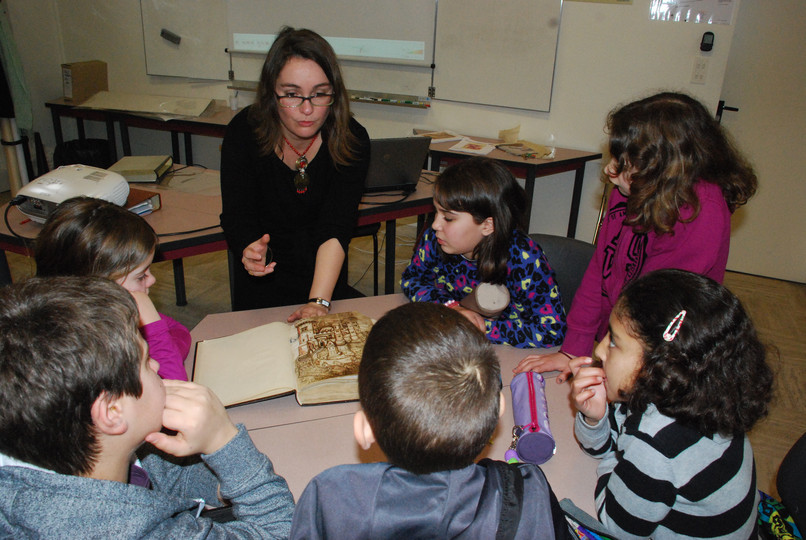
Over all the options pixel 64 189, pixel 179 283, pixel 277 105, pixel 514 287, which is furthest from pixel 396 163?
pixel 179 283

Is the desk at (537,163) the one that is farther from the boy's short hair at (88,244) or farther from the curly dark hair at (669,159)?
the boy's short hair at (88,244)

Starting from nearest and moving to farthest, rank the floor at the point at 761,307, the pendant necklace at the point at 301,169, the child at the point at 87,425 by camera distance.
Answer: the child at the point at 87,425
the pendant necklace at the point at 301,169
the floor at the point at 761,307

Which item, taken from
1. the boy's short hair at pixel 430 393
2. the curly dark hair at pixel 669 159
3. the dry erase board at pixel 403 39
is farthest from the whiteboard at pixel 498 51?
the boy's short hair at pixel 430 393

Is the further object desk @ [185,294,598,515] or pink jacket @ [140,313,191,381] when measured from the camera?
pink jacket @ [140,313,191,381]

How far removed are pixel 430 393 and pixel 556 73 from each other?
11.6ft

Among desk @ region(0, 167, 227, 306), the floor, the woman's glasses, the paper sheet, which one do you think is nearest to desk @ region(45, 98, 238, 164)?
the paper sheet

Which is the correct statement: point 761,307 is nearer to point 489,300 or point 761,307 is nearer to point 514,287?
point 514,287

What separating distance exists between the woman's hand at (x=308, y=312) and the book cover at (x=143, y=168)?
4.44ft

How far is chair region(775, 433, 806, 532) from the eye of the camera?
0.99 metres

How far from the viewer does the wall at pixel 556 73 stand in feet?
11.1

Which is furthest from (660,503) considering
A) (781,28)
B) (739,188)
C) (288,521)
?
(781,28)

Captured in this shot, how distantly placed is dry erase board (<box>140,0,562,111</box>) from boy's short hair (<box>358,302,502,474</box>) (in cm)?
344

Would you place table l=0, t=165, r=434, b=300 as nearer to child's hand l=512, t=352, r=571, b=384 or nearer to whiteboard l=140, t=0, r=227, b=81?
child's hand l=512, t=352, r=571, b=384

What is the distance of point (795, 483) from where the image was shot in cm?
100
